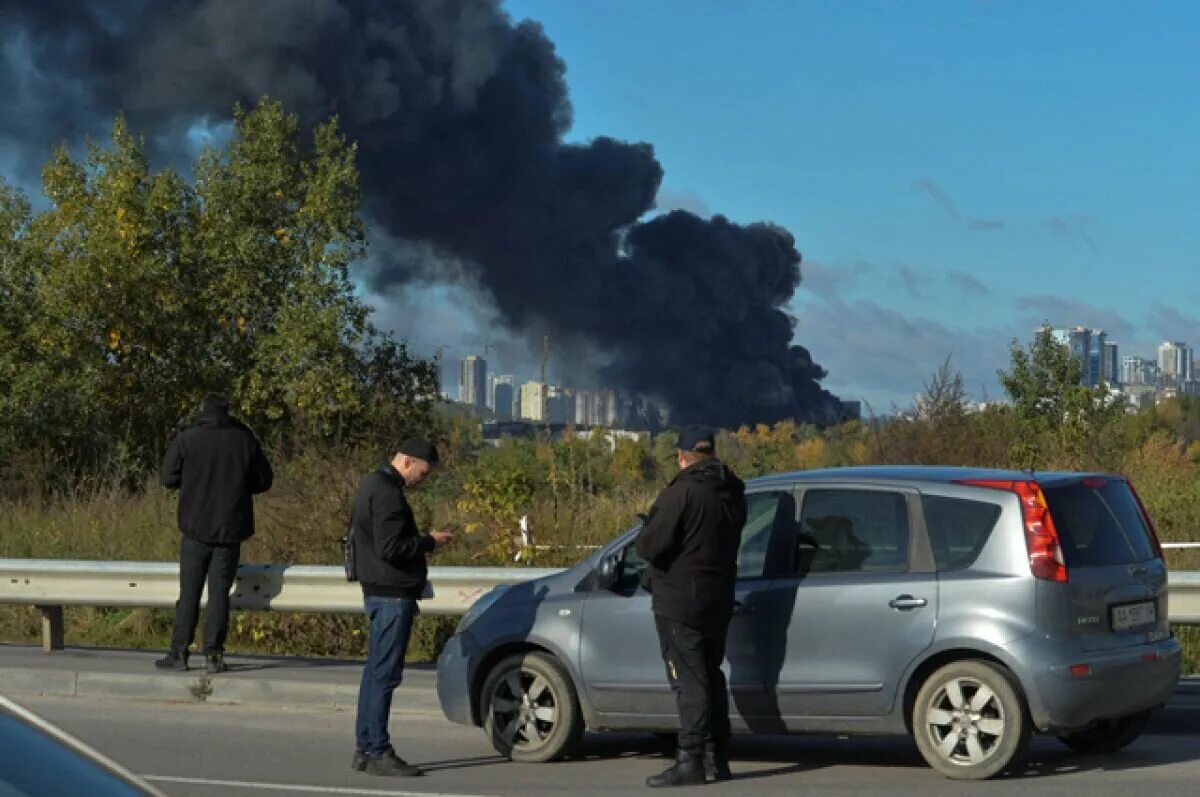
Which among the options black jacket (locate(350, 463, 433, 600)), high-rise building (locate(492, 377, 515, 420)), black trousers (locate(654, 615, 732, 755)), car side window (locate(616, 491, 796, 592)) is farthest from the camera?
high-rise building (locate(492, 377, 515, 420))

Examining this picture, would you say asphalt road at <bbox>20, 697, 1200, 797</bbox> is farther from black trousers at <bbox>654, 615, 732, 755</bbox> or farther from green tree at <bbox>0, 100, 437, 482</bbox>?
green tree at <bbox>0, 100, 437, 482</bbox>

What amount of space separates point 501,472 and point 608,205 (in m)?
103

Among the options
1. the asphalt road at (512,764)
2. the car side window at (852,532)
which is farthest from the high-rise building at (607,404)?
the car side window at (852,532)

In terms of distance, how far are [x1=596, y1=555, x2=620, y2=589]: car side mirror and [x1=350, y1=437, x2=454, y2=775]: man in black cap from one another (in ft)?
2.63

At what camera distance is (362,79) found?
7794cm

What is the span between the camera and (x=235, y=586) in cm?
1189

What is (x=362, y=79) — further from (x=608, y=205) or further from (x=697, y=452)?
(x=697, y=452)

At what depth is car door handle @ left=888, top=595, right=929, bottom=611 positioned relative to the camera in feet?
26.7

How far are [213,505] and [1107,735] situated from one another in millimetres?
5604

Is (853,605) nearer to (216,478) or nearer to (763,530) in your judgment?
(763,530)

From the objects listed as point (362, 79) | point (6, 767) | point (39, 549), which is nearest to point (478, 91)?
point (362, 79)

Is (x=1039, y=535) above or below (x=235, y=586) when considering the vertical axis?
above

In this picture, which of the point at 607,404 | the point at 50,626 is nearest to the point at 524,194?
the point at 607,404

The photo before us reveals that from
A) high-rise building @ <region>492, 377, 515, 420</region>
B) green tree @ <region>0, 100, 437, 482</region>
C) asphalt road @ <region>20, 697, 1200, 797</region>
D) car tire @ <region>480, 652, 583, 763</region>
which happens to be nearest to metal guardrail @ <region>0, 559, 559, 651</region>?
asphalt road @ <region>20, 697, 1200, 797</region>
